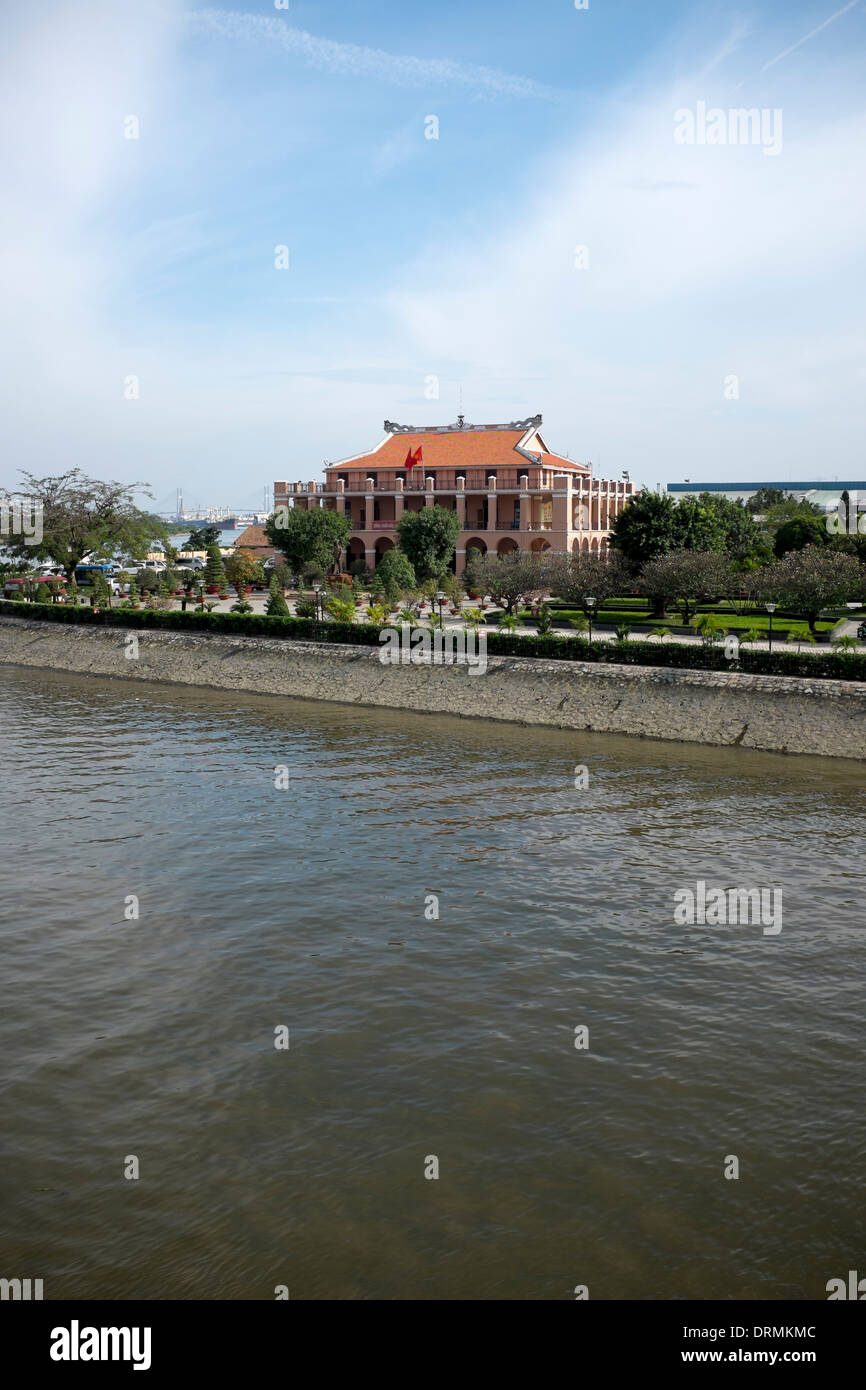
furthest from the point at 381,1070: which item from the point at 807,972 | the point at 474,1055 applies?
the point at 807,972

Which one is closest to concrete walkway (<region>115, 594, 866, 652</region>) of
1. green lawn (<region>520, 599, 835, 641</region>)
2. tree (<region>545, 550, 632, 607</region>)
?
green lawn (<region>520, 599, 835, 641</region>)

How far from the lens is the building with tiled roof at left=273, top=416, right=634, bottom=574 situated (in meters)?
82.9

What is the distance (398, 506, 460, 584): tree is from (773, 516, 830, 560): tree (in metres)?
25.0

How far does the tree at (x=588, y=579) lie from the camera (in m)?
54.1

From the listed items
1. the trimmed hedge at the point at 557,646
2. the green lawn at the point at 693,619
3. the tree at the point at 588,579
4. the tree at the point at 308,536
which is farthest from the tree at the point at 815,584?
the tree at the point at 308,536

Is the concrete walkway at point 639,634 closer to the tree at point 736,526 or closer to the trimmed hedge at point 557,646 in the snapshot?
the trimmed hedge at point 557,646

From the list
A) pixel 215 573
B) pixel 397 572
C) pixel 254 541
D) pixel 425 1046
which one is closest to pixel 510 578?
pixel 397 572

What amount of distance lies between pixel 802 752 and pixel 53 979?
79.0ft

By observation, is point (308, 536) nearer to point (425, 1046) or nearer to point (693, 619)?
point (693, 619)

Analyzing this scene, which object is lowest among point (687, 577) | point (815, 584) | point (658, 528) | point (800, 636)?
point (800, 636)

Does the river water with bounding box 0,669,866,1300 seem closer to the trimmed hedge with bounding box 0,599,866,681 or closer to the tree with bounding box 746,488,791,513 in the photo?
the trimmed hedge with bounding box 0,599,866,681

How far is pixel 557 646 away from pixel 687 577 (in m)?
12.8

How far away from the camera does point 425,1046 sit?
14.3 metres

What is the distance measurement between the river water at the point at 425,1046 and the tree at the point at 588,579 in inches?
1087
